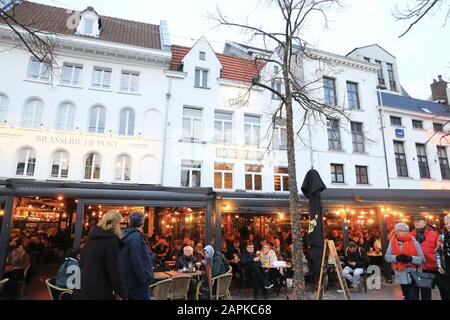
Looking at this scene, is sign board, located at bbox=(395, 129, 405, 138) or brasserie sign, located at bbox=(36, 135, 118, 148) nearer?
brasserie sign, located at bbox=(36, 135, 118, 148)

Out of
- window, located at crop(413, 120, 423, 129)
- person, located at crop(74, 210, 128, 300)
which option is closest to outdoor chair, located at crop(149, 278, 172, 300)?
person, located at crop(74, 210, 128, 300)

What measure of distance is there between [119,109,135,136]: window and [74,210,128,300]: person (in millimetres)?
11637

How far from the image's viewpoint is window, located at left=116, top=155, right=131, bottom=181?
1395 cm

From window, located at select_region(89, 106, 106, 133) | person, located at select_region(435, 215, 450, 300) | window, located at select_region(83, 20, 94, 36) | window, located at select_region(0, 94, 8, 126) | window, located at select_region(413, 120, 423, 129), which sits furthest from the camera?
window, located at select_region(413, 120, 423, 129)

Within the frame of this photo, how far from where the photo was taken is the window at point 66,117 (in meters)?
13.7

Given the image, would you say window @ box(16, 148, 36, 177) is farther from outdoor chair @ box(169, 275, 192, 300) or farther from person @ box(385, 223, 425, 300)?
person @ box(385, 223, 425, 300)

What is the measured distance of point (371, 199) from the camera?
12.9 metres

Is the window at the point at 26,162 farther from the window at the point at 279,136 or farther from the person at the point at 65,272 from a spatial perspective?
the window at the point at 279,136

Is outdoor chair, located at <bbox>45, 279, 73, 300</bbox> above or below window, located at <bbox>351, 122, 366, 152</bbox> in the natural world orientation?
Result: below

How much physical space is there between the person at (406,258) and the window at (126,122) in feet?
39.7

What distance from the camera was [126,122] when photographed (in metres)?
14.6

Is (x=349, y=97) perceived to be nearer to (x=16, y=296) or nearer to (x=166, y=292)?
(x=166, y=292)

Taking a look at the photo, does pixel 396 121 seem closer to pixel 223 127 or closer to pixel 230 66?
pixel 230 66

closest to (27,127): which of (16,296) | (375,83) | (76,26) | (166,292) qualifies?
(76,26)
